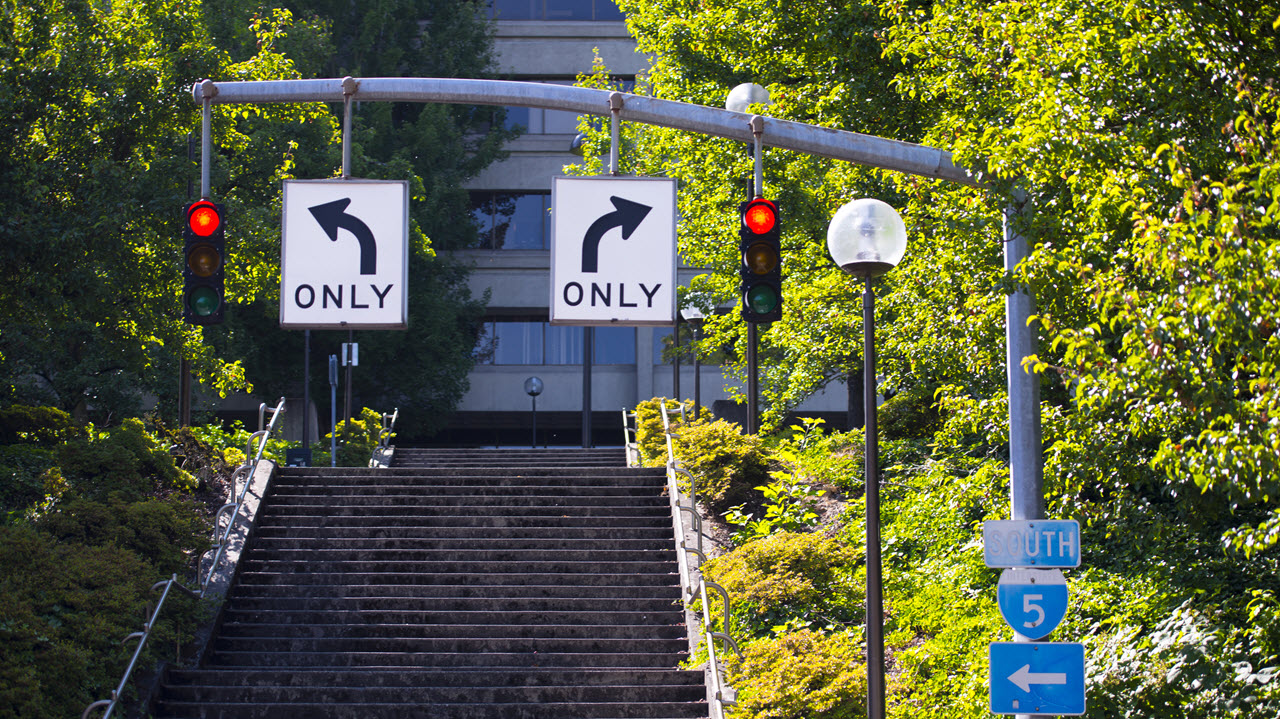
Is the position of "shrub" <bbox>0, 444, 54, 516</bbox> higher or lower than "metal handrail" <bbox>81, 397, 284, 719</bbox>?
higher

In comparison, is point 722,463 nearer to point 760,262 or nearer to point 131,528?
point 131,528

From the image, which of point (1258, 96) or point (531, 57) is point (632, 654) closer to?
point (1258, 96)

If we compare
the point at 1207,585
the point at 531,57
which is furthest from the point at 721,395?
the point at 1207,585

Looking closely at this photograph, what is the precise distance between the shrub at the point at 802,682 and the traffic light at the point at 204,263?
572 centimetres

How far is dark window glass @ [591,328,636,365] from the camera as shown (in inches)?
1554

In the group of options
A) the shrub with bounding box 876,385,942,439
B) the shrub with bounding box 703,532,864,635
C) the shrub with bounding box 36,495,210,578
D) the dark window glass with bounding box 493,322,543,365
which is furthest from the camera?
the dark window glass with bounding box 493,322,543,365

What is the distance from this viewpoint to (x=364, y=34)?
113ft

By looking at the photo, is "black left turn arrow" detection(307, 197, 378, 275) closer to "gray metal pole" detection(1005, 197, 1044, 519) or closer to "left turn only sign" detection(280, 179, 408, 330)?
"left turn only sign" detection(280, 179, 408, 330)

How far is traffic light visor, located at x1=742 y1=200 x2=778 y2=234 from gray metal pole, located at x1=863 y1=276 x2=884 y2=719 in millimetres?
774

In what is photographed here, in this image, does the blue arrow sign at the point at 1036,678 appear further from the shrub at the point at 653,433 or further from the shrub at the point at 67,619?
the shrub at the point at 653,433

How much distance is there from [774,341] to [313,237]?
11998mm

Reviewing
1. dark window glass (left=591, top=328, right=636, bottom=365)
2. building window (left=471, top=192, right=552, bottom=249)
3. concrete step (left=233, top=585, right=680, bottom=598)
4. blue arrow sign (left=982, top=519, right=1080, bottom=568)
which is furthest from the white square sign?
building window (left=471, top=192, right=552, bottom=249)

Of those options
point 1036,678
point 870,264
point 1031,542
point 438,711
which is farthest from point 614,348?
point 1036,678

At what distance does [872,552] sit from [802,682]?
3.13m
